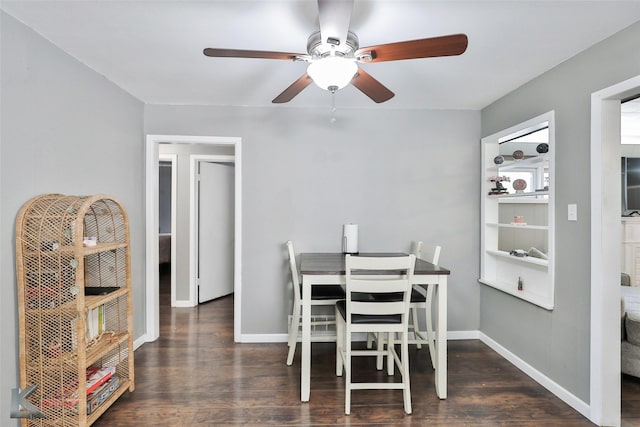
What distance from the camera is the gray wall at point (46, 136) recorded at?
1.73 meters

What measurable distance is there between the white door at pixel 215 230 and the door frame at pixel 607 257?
13.5ft

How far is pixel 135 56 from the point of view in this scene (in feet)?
7.43

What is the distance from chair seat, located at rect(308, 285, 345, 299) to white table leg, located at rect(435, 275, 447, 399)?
2.58ft

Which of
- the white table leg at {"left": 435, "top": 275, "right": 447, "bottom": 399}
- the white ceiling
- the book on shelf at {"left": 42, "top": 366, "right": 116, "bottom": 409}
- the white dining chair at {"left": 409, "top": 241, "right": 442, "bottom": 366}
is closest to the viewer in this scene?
the white ceiling

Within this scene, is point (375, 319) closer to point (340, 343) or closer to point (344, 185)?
point (340, 343)

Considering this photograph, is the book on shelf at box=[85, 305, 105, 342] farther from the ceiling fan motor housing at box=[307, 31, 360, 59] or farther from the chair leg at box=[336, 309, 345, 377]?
the ceiling fan motor housing at box=[307, 31, 360, 59]

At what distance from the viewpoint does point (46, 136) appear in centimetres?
201

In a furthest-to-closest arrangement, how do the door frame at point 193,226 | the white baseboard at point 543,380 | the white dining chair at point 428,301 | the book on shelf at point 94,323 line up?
the door frame at point 193,226
the white dining chair at point 428,301
the white baseboard at point 543,380
the book on shelf at point 94,323

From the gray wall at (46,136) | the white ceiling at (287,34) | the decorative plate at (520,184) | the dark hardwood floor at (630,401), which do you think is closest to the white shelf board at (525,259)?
the decorative plate at (520,184)

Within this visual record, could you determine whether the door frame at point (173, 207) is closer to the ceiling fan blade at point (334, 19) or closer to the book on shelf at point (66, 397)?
the book on shelf at point (66, 397)

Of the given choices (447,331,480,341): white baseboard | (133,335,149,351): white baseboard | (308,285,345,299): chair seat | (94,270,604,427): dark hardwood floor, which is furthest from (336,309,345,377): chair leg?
(133,335,149,351): white baseboard

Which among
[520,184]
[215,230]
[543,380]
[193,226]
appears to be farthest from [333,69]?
[215,230]

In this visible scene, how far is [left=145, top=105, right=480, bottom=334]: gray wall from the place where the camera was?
328 cm

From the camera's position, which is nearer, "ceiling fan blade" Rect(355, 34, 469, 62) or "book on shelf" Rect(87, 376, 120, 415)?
"ceiling fan blade" Rect(355, 34, 469, 62)
